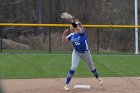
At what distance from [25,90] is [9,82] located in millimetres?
1809

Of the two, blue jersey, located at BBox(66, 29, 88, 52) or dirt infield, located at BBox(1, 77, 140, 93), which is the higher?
blue jersey, located at BBox(66, 29, 88, 52)

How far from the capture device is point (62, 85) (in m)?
12.7

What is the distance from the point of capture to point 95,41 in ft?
94.0

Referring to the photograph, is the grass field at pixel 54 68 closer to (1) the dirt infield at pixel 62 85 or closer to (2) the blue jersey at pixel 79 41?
(1) the dirt infield at pixel 62 85

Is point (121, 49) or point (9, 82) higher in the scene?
point (9, 82)

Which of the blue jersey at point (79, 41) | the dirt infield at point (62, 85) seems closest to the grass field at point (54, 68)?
the dirt infield at point (62, 85)

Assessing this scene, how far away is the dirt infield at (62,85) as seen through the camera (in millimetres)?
11648

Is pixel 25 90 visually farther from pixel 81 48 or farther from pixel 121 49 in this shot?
pixel 121 49

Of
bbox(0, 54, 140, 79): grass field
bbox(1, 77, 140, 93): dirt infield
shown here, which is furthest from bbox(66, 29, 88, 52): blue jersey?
bbox(0, 54, 140, 79): grass field

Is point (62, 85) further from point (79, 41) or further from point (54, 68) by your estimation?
point (54, 68)

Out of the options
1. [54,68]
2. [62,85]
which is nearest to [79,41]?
[62,85]

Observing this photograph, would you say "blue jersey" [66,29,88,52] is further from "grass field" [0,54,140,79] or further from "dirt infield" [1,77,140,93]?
"grass field" [0,54,140,79]

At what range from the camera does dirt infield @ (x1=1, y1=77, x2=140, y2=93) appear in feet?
38.2

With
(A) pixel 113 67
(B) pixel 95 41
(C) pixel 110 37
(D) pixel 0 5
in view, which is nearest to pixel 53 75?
(A) pixel 113 67
